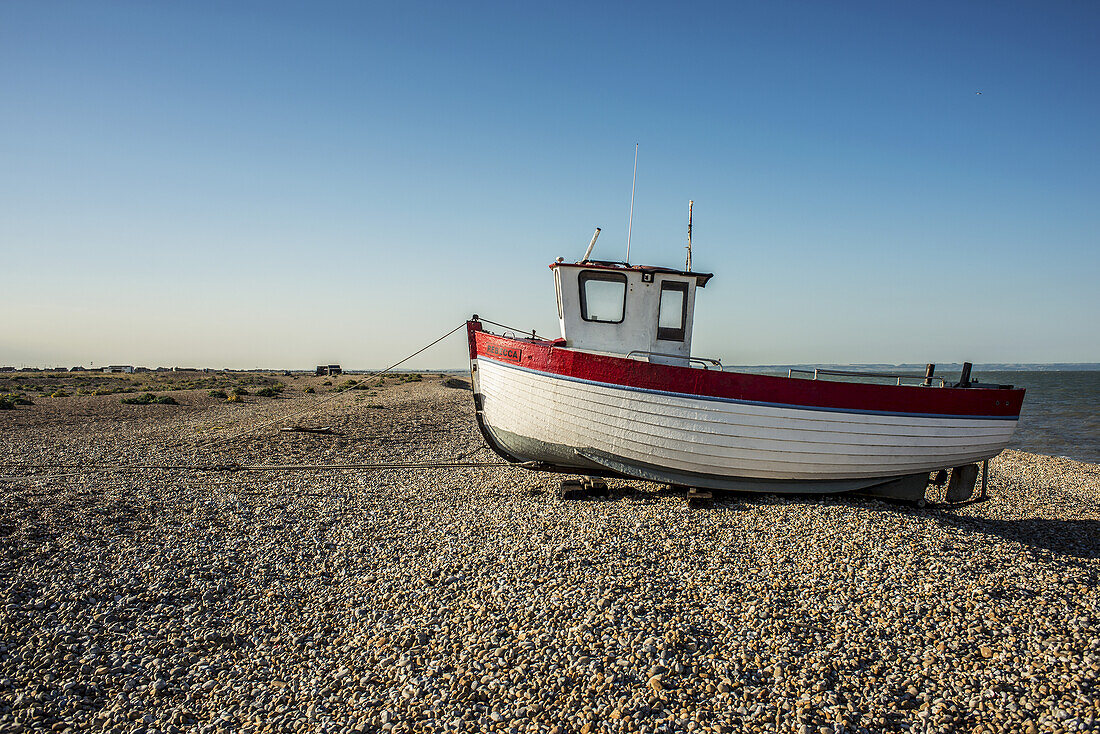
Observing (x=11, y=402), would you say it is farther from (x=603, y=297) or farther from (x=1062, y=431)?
(x=1062, y=431)

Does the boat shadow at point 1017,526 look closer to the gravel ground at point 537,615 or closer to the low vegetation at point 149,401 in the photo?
the gravel ground at point 537,615

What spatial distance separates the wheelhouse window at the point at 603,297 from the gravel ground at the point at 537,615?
313 centimetres

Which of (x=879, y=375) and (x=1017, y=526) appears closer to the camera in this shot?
(x=879, y=375)

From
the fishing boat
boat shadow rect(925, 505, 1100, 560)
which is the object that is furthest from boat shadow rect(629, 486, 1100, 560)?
the fishing boat

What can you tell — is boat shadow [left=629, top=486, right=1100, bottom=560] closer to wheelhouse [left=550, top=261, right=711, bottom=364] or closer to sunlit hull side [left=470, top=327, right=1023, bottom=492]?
sunlit hull side [left=470, top=327, right=1023, bottom=492]

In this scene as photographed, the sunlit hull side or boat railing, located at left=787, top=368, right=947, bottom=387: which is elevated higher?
boat railing, located at left=787, top=368, right=947, bottom=387

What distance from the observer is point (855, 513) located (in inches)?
310

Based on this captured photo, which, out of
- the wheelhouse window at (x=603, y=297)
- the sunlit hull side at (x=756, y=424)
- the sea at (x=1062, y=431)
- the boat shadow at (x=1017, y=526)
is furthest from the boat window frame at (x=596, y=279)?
the sea at (x=1062, y=431)

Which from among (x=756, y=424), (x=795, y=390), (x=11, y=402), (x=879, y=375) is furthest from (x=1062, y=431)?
(x=11, y=402)

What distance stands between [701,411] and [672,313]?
2.43 m

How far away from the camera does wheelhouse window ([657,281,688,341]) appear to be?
389 inches

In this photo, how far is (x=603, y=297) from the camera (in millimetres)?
10023

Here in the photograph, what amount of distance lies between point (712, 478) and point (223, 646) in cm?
673

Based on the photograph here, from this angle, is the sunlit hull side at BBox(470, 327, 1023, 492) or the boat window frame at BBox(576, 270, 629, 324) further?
the boat window frame at BBox(576, 270, 629, 324)
